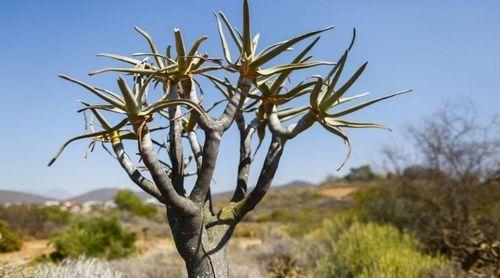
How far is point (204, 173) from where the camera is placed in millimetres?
2396

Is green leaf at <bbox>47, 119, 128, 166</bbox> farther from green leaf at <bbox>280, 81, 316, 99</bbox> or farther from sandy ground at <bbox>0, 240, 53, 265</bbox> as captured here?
sandy ground at <bbox>0, 240, 53, 265</bbox>

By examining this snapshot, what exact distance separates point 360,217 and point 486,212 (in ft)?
13.1

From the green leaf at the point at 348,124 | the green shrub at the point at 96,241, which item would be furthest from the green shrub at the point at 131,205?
the green leaf at the point at 348,124

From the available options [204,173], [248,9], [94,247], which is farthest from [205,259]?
[94,247]

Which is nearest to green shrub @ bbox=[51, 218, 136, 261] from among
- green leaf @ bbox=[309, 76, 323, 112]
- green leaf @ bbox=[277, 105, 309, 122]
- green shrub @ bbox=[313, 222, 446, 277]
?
green shrub @ bbox=[313, 222, 446, 277]

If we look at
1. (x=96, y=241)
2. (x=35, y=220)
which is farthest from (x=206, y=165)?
(x=35, y=220)

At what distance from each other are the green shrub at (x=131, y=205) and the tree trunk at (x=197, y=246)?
1204 inches

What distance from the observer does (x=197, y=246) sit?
2.40 m

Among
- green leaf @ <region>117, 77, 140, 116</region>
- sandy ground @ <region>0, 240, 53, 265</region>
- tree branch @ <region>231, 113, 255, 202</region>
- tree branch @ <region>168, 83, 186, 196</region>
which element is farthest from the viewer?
sandy ground @ <region>0, 240, 53, 265</region>

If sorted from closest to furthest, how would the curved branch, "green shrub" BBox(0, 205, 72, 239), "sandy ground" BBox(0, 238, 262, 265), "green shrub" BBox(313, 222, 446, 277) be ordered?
the curved branch
"green shrub" BBox(313, 222, 446, 277)
"sandy ground" BBox(0, 238, 262, 265)
"green shrub" BBox(0, 205, 72, 239)

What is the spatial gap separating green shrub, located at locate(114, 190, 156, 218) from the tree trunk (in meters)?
30.6

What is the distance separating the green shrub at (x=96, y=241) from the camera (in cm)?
1379

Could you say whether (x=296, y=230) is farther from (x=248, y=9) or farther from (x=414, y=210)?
(x=248, y=9)

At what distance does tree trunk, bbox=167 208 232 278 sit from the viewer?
237 centimetres
